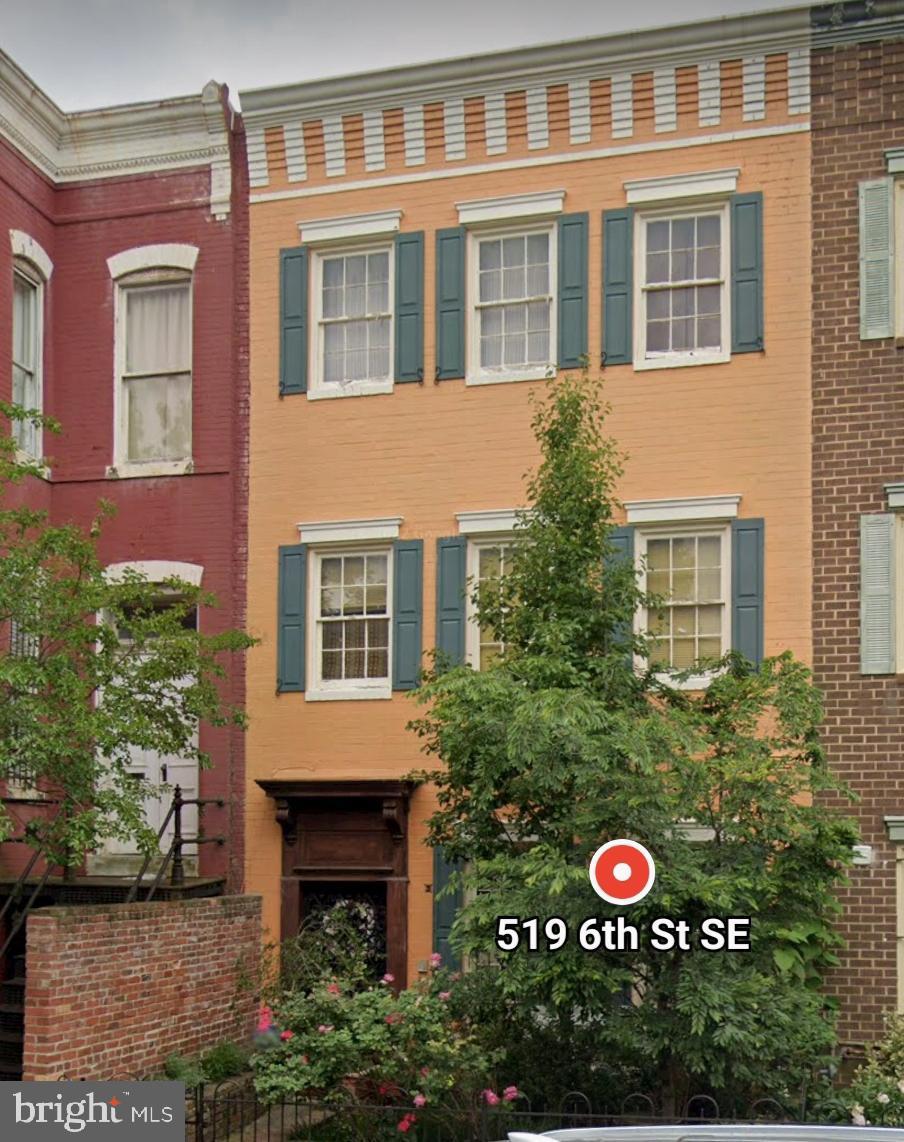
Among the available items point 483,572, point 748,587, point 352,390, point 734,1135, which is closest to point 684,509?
point 748,587

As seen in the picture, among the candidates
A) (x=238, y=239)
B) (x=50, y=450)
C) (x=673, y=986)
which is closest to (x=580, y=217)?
(x=238, y=239)

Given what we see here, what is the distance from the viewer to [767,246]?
15742 millimetres

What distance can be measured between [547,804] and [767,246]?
250 inches

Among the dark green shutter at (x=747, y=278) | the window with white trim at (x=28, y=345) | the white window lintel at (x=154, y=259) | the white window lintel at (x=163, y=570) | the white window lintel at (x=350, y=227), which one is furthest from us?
the white window lintel at (x=154, y=259)

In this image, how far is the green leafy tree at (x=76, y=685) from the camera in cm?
1298

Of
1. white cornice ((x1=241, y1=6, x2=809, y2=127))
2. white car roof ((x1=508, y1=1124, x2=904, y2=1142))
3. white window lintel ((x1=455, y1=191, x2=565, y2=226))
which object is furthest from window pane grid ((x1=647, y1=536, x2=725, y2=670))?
white car roof ((x1=508, y1=1124, x2=904, y2=1142))

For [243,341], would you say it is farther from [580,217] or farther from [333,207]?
[580,217]

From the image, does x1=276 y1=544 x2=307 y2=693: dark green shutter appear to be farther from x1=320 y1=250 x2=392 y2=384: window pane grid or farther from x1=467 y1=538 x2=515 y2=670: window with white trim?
x1=320 y1=250 x2=392 y2=384: window pane grid

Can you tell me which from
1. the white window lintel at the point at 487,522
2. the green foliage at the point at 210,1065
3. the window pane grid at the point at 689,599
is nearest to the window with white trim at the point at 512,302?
the white window lintel at the point at 487,522

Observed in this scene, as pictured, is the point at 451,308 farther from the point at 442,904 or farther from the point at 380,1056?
the point at 380,1056

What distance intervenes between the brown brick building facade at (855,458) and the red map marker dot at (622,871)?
378 cm

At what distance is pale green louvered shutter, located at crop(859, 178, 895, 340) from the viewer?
15258 mm

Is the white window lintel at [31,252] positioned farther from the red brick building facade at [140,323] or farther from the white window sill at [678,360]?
the white window sill at [678,360]

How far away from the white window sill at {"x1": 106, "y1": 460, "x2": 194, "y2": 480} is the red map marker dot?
25.1ft
